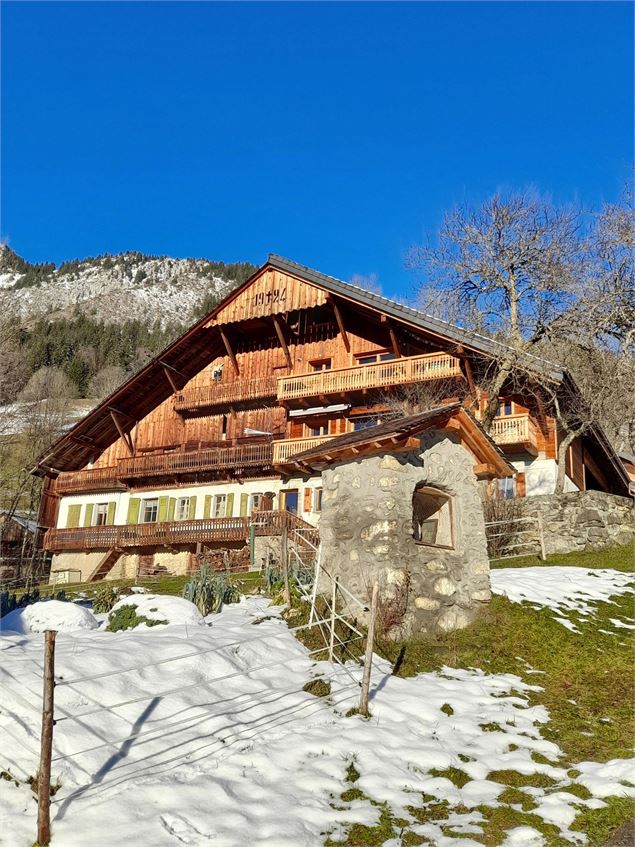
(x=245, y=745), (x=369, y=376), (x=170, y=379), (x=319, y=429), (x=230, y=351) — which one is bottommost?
(x=245, y=745)

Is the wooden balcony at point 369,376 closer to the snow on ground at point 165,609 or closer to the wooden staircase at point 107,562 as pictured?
the wooden staircase at point 107,562

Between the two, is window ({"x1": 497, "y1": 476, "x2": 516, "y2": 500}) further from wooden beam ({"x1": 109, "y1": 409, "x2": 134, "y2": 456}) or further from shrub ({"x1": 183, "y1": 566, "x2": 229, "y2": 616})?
wooden beam ({"x1": 109, "y1": 409, "x2": 134, "y2": 456})

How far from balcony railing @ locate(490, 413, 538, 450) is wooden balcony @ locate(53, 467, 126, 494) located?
1835 cm

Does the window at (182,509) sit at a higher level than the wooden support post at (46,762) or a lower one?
higher

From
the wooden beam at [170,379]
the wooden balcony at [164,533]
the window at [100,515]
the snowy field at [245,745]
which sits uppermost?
the wooden beam at [170,379]

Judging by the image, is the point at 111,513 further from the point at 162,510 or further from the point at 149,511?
the point at 162,510

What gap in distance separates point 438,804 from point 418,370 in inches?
876

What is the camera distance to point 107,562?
3133cm

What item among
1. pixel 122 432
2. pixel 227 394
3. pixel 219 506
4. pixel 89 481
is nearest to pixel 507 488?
pixel 219 506

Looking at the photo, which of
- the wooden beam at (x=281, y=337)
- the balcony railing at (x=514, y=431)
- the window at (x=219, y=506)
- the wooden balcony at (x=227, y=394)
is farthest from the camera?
the wooden balcony at (x=227, y=394)

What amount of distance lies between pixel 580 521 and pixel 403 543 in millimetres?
12732

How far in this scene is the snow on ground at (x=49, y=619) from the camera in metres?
9.42

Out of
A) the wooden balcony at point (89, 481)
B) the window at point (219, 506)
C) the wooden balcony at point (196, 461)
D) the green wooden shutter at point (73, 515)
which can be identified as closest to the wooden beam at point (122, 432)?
the wooden balcony at point (89, 481)

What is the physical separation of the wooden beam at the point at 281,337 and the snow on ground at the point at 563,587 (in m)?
18.4
